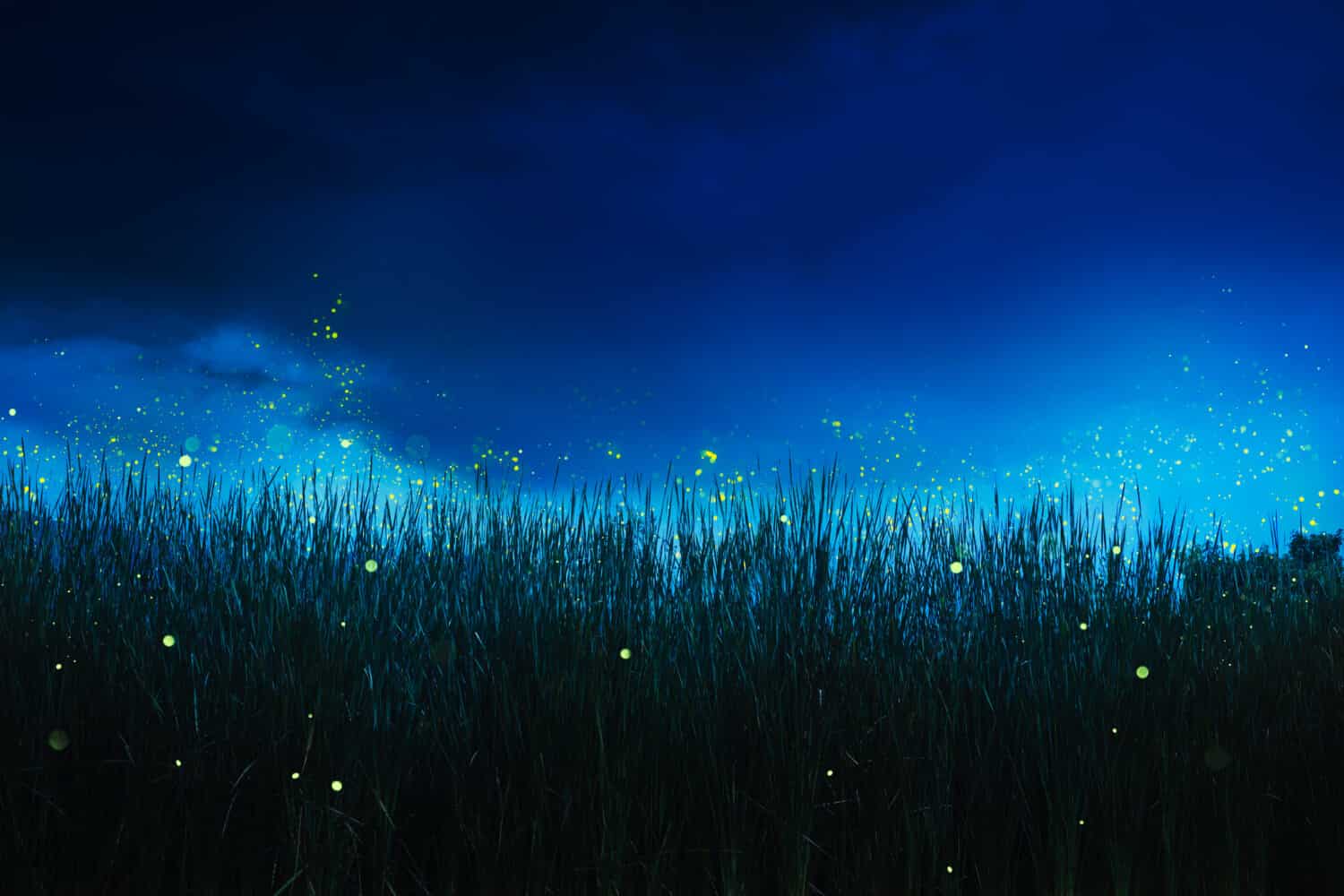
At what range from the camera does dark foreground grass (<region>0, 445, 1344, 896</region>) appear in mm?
3943

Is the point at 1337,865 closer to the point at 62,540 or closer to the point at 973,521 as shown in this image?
the point at 973,521

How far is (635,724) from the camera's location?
4152 mm

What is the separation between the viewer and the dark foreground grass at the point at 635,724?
394 centimetres

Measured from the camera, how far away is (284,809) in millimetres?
4012

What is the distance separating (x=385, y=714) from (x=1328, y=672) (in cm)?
569

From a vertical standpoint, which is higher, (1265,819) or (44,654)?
(44,654)

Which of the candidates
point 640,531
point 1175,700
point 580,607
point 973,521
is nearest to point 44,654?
point 580,607

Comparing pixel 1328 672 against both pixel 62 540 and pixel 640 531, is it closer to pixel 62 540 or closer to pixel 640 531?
pixel 640 531

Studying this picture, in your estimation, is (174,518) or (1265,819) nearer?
(1265,819)

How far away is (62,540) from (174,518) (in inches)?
26.2

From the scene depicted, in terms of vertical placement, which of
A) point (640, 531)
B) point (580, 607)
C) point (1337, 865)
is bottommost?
point (1337, 865)

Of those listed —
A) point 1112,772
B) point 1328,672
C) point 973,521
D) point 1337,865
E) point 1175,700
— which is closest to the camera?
point 1112,772

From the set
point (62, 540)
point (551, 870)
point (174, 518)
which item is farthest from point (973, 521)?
point (62, 540)

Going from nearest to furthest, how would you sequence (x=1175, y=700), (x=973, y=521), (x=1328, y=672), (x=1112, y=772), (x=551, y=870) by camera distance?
(x=551, y=870), (x=1112, y=772), (x=1175, y=700), (x=973, y=521), (x=1328, y=672)
